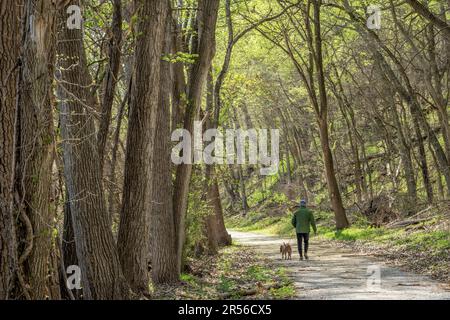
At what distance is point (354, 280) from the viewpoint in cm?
1252

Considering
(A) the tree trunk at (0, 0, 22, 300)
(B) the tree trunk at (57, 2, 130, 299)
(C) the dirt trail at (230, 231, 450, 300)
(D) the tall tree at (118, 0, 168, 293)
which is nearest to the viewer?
(A) the tree trunk at (0, 0, 22, 300)

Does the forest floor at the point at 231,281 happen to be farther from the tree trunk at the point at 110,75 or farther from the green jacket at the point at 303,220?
the tree trunk at the point at 110,75

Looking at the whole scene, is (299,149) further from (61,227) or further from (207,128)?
(61,227)

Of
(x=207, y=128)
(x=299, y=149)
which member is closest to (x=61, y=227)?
(x=207, y=128)

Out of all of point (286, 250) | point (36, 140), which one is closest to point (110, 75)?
point (36, 140)

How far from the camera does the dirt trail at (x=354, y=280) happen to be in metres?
10.1

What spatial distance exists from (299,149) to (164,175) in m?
31.7

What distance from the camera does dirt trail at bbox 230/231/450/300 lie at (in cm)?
1014

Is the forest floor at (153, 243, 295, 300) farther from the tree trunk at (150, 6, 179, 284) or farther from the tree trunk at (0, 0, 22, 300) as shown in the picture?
the tree trunk at (0, 0, 22, 300)

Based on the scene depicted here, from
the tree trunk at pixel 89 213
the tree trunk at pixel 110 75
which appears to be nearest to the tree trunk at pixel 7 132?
the tree trunk at pixel 89 213

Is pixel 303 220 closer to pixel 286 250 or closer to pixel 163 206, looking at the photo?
pixel 286 250

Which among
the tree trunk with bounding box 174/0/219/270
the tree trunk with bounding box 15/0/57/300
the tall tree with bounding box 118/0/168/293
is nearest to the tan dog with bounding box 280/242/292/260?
the tree trunk with bounding box 174/0/219/270
